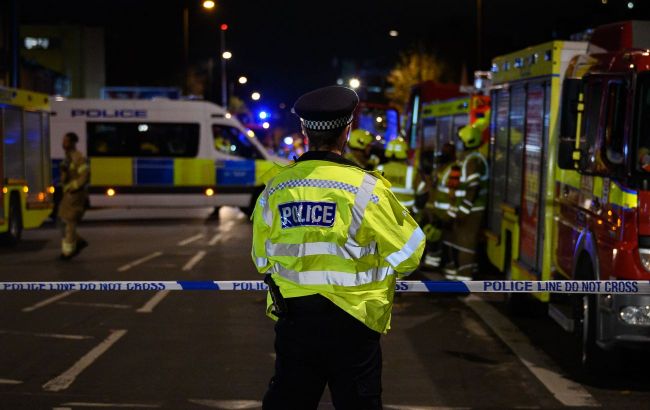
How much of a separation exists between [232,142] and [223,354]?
51.3ft

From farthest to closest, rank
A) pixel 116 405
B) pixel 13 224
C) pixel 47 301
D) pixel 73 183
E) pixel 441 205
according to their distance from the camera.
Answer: pixel 13 224, pixel 73 183, pixel 441 205, pixel 47 301, pixel 116 405

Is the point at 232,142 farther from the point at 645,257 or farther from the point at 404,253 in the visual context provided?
the point at 404,253

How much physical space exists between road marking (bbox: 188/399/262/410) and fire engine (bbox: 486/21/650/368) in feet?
8.05

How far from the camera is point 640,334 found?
7039mm

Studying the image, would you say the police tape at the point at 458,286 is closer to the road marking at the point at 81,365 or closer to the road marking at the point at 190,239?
the road marking at the point at 81,365

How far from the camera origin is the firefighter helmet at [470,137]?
11.8 m

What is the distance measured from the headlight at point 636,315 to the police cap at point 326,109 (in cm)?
379

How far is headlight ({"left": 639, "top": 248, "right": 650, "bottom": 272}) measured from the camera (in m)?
6.91

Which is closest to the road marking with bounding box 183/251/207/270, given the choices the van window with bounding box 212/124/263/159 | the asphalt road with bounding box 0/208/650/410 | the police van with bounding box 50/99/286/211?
the asphalt road with bounding box 0/208/650/410

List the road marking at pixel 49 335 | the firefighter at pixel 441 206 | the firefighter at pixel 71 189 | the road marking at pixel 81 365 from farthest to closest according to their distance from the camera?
the firefighter at pixel 71 189 → the firefighter at pixel 441 206 → the road marking at pixel 49 335 → the road marking at pixel 81 365

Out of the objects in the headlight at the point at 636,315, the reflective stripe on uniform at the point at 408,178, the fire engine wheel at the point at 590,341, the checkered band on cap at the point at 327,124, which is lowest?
the fire engine wheel at the point at 590,341

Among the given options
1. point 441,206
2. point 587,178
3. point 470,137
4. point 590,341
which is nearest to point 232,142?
point 441,206

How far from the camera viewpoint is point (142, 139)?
78.5 ft

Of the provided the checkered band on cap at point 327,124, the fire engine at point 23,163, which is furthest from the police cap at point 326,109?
the fire engine at point 23,163
